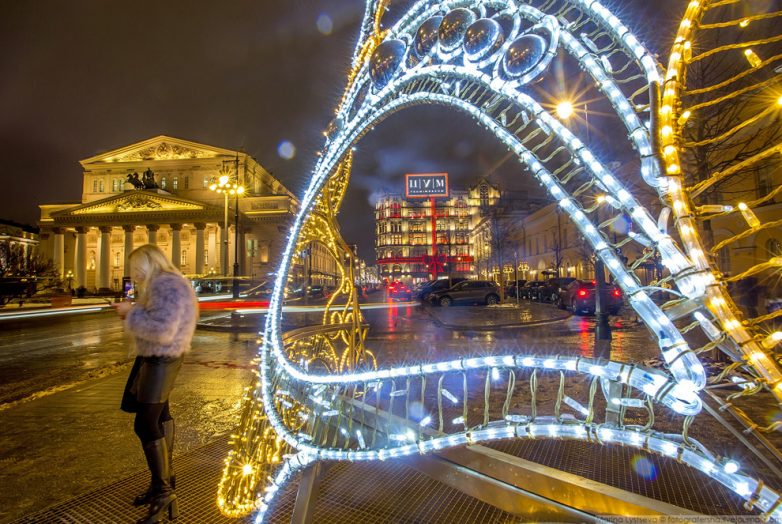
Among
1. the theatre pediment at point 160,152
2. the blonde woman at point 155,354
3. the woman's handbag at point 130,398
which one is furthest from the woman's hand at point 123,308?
the theatre pediment at point 160,152

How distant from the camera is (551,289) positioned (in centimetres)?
2747

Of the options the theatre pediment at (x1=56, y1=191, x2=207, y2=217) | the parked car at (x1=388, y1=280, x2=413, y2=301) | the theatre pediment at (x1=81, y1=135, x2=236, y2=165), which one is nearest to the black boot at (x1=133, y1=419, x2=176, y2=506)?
the parked car at (x1=388, y1=280, x2=413, y2=301)

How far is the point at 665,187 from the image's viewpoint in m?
1.19

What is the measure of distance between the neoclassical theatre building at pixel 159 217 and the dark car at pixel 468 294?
29771mm

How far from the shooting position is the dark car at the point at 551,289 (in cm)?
2522

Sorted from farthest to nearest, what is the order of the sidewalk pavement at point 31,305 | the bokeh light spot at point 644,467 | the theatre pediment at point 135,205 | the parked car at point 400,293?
the theatre pediment at point 135,205 → the parked car at point 400,293 → the sidewalk pavement at point 31,305 → the bokeh light spot at point 644,467

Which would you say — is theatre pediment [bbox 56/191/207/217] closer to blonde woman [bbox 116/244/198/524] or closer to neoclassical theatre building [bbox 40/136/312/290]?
neoclassical theatre building [bbox 40/136/312/290]

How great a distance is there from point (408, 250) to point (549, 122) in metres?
89.9

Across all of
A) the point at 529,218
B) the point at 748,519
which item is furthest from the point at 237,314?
the point at 529,218

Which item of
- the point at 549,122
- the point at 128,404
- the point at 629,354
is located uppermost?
the point at 549,122

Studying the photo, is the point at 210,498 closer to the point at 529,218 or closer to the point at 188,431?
the point at 188,431

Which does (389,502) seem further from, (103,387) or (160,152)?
(160,152)

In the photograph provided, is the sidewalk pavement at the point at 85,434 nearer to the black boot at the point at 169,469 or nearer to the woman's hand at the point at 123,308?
the black boot at the point at 169,469

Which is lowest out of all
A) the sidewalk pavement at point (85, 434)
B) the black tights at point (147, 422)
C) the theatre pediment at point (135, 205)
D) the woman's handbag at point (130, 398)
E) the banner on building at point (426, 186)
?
the sidewalk pavement at point (85, 434)
